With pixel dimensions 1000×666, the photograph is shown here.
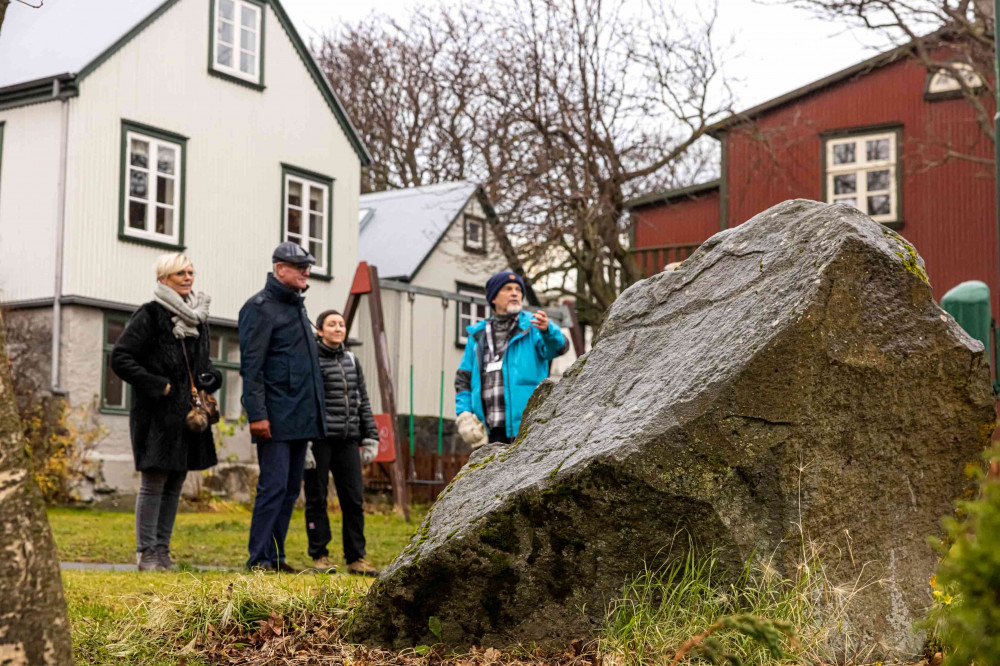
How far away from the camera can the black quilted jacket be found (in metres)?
7.79

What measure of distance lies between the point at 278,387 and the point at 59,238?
10.9m

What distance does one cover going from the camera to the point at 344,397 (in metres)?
7.88

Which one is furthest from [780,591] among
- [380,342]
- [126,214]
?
[126,214]

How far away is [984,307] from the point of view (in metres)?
8.41

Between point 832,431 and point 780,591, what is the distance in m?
0.61

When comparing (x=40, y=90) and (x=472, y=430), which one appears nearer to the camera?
(x=472, y=430)

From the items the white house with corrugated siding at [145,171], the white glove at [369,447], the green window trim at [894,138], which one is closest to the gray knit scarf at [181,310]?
the white glove at [369,447]

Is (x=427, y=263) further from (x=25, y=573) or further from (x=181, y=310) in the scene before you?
(x=25, y=573)

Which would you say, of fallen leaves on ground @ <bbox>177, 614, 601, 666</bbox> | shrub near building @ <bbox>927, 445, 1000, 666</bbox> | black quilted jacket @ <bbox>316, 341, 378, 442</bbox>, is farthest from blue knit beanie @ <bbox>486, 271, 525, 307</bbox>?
shrub near building @ <bbox>927, 445, 1000, 666</bbox>

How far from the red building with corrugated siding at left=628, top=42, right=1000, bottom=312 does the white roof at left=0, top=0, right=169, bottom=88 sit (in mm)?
9318

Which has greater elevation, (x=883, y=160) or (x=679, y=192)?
(x=883, y=160)

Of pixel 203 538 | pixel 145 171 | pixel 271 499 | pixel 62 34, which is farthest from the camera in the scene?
pixel 62 34

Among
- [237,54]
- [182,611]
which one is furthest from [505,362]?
[237,54]

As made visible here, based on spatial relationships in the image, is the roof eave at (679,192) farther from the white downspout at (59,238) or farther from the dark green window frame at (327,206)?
the white downspout at (59,238)
